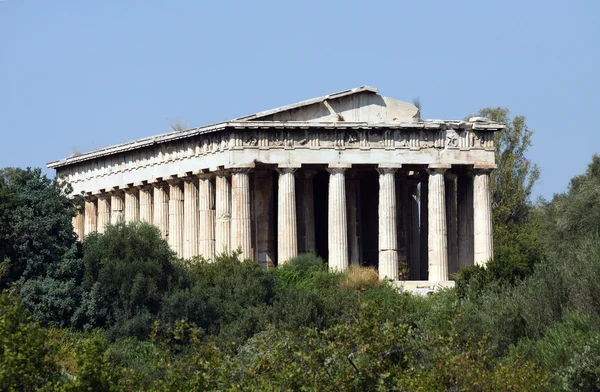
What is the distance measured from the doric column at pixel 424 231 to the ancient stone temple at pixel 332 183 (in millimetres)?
59

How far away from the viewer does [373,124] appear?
6775 centimetres

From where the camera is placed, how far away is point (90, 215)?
81062mm

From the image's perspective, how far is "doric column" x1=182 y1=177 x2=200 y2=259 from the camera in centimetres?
7119

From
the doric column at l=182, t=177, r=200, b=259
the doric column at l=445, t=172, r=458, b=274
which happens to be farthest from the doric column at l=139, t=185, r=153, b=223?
the doric column at l=445, t=172, r=458, b=274

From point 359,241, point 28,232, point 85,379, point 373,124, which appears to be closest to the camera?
point 85,379

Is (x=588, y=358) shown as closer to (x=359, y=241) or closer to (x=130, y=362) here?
(x=130, y=362)

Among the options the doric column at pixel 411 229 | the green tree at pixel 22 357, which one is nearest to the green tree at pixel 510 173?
the doric column at pixel 411 229

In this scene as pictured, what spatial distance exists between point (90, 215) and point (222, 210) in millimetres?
14577

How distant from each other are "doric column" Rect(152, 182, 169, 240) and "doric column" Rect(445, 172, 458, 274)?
11800 millimetres

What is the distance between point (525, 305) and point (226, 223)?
1901cm

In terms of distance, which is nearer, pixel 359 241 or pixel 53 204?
pixel 53 204

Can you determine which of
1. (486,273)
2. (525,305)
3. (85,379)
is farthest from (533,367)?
(486,273)

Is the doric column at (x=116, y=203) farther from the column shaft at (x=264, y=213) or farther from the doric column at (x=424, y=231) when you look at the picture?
the doric column at (x=424, y=231)

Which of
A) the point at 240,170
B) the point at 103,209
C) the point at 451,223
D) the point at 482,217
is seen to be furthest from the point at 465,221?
the point at 103,209
